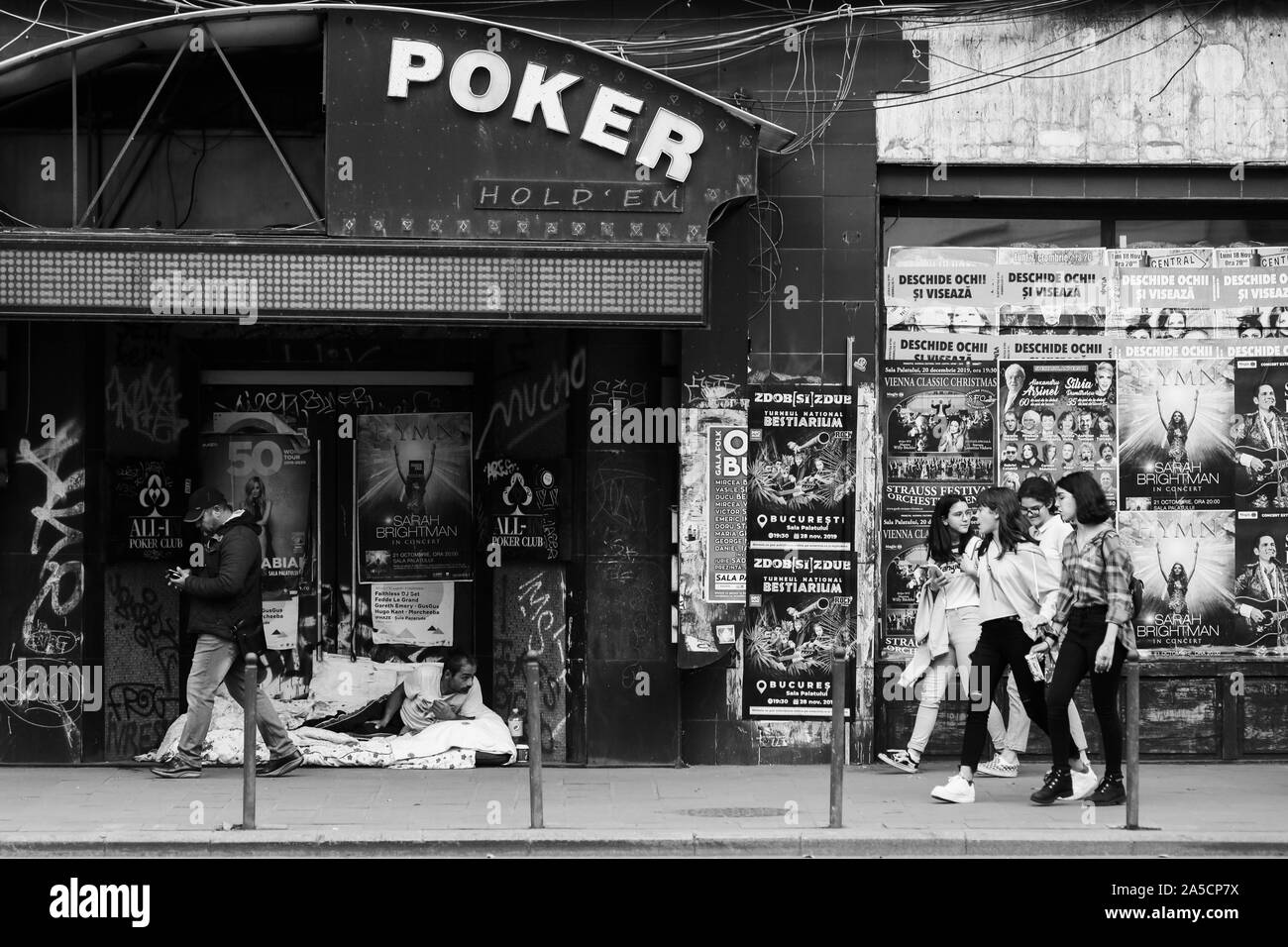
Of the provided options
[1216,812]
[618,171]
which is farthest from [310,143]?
[1216,812]

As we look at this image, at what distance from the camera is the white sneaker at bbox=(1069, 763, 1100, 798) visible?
10.1 m

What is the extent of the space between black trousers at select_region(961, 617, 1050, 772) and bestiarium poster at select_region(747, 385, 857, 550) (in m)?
1.55

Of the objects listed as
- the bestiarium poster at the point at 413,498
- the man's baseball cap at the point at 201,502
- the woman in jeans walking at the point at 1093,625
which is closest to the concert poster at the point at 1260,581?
the woman in jeans walking at the point at 1093,625

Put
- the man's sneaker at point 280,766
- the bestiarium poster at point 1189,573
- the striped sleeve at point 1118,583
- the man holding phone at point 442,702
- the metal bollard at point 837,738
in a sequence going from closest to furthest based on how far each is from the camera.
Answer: the metal bollard at point 837,738, the striped sleeve at point 1118,583, the man's sneaker at point 280,766, the man holding phone at point 442,702, the bestiarium poster at point 1189,573

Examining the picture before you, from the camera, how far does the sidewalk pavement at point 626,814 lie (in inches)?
352

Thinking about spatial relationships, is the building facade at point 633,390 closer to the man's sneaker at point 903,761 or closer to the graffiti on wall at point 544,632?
the graffiti on wall at point 544,632

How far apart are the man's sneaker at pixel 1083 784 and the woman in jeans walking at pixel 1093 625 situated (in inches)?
3.1

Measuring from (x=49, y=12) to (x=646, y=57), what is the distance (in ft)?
13.6

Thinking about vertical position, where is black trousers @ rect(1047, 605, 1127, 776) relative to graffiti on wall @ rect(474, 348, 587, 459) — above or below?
below

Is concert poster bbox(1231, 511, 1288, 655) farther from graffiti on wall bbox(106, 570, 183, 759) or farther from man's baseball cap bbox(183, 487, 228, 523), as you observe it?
graffiti on wall bbox(106, 570, 183, 759)

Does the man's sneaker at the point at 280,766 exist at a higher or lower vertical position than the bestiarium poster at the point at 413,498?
lower

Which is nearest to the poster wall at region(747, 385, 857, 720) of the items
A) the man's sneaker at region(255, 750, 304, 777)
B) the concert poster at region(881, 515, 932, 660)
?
the concert poster at region(881, 515, 932, 660)

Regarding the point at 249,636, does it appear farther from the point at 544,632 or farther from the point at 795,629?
the point at 795,629

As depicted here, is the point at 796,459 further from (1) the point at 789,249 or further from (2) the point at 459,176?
(2) the point at 459,176
